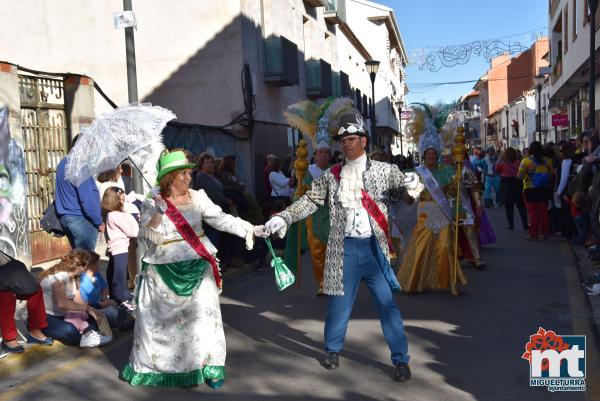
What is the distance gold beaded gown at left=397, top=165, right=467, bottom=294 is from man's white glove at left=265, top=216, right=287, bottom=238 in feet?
10.9

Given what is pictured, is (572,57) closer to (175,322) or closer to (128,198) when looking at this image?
(128,198)

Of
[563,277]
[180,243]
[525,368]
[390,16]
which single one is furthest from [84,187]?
[390,16]

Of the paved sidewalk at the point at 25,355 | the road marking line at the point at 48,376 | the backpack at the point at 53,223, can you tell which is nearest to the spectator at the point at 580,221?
the paved sidewalk at the point at 25,355

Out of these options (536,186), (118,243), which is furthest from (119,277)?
(536,186)

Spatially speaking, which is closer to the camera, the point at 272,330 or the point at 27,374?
the point at 27,374

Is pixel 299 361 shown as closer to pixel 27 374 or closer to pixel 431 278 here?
pixel 27 374

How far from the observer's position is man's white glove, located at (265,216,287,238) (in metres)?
5.20

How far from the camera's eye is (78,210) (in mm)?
7270

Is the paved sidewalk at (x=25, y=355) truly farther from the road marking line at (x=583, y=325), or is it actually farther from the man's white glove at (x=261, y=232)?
the road marking line at (x=583, y=325)

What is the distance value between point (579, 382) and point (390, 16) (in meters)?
45.8

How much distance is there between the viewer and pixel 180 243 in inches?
200

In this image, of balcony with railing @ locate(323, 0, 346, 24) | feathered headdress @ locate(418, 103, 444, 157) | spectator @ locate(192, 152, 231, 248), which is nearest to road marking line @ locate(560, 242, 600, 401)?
feathered headdress @ locate(418, 103, 444, 157)

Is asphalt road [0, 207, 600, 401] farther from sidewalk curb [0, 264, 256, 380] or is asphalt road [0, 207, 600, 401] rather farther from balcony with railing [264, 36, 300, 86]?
balcony with railing [264, 36, 300, 86]

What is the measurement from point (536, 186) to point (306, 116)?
5795mm
